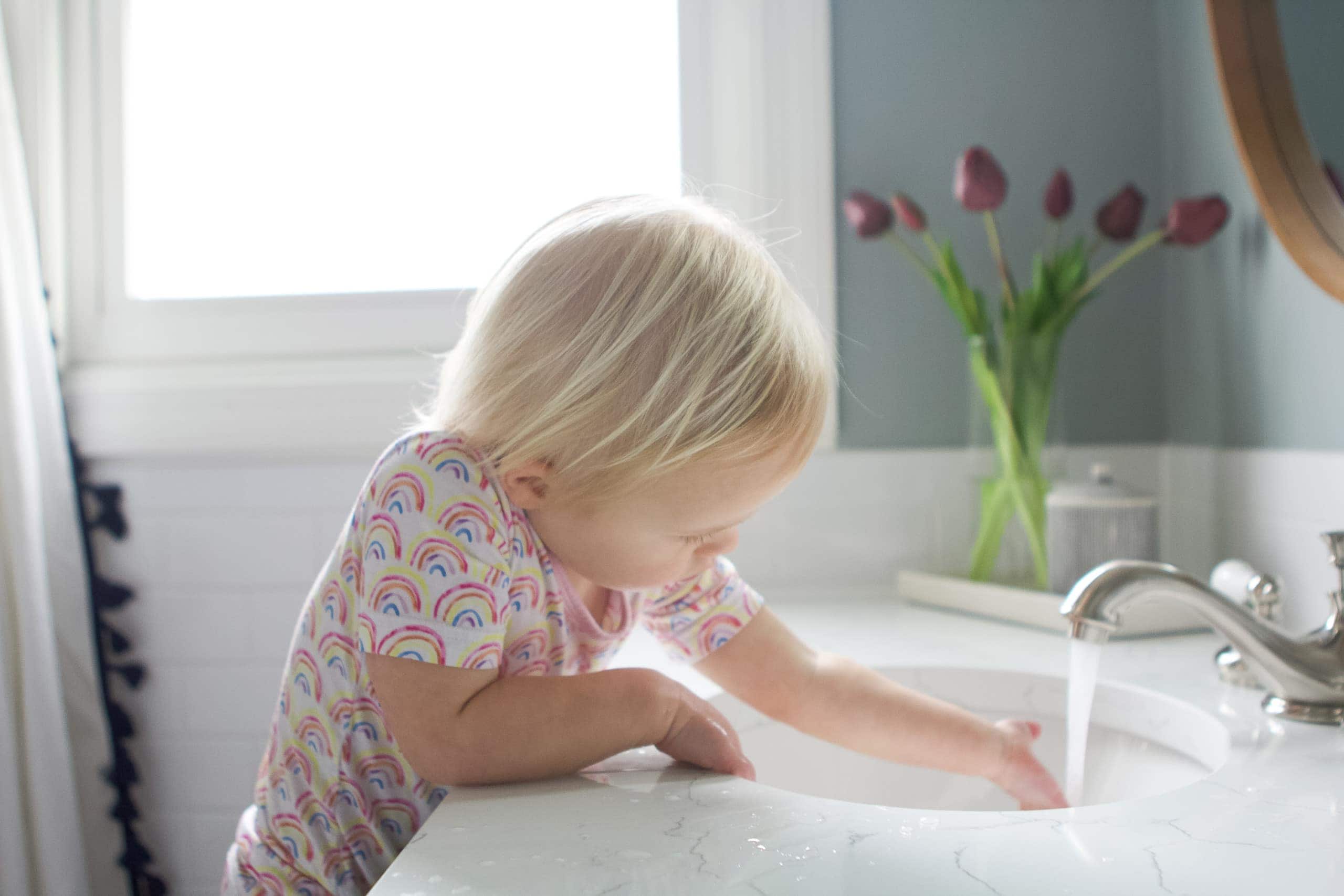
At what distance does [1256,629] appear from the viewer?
2.48ft

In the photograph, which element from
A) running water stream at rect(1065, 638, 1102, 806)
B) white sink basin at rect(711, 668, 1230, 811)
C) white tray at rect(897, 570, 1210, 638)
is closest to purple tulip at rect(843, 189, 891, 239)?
white tray at rect(897, 570, 1210, 638)

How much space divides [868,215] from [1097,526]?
0.46 meters

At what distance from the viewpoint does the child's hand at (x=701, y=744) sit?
0.60 metres

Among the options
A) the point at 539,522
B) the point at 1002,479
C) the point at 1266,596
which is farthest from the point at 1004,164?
the point at 539,522

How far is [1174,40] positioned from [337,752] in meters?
1.28

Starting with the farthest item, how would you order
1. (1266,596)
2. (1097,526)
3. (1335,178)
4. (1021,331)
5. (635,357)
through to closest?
(1021,331) < (1097,526) < (1335,178) < (1266,596) < (635,357)

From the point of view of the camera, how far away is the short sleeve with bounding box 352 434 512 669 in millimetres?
595

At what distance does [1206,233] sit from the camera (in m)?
1.15

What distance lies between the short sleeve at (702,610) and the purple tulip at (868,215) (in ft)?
2.05

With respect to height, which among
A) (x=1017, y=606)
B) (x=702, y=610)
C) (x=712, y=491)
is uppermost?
(x=712, y=491)

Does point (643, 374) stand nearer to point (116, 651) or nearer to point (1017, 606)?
point (1017, 606)

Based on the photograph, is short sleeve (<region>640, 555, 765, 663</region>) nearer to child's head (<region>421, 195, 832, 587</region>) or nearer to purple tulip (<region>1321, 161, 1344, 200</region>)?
child's head (<region>421, 195, 832, 587</region>)

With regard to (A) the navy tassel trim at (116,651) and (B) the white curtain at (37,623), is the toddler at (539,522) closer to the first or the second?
(B) the white curtain at (37,623)

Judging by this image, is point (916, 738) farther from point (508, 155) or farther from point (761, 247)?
point (508, 155)
